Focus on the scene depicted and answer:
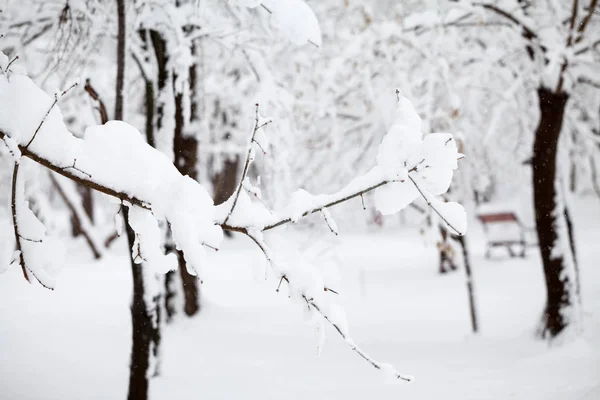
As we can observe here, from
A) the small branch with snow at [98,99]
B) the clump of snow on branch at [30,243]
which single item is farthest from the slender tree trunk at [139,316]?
the clump of snow on branch at [30,243]

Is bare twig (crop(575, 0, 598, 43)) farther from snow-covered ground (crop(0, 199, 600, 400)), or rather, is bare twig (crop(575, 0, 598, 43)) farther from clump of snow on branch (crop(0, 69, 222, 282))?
clump of snow on branch (crop(0, 69, 222, 282))

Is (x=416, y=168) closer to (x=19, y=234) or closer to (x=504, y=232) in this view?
(x=19, y=234)

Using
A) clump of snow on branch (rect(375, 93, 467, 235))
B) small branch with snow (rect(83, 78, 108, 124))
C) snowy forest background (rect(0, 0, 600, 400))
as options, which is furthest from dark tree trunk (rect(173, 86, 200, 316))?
clump of snow on branch (rect(375, 93, 467, 235))

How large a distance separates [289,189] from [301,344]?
5.59 feet

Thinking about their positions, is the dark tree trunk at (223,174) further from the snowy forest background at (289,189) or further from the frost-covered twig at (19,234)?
the frost-covered twig at (19,234)

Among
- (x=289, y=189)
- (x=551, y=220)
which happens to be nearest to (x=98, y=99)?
(x=289, y=189)

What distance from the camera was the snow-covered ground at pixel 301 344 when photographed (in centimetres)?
315

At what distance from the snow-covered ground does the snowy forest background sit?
3cm

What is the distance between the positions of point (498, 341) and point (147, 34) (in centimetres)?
459

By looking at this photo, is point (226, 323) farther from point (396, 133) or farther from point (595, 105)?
point (595, 105)

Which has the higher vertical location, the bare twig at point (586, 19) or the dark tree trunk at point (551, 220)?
the bare twig at point (586, 19)

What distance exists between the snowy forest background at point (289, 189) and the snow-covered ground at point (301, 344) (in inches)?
1.3

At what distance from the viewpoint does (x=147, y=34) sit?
344cm

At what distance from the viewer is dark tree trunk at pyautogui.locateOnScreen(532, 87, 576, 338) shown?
423 cm
